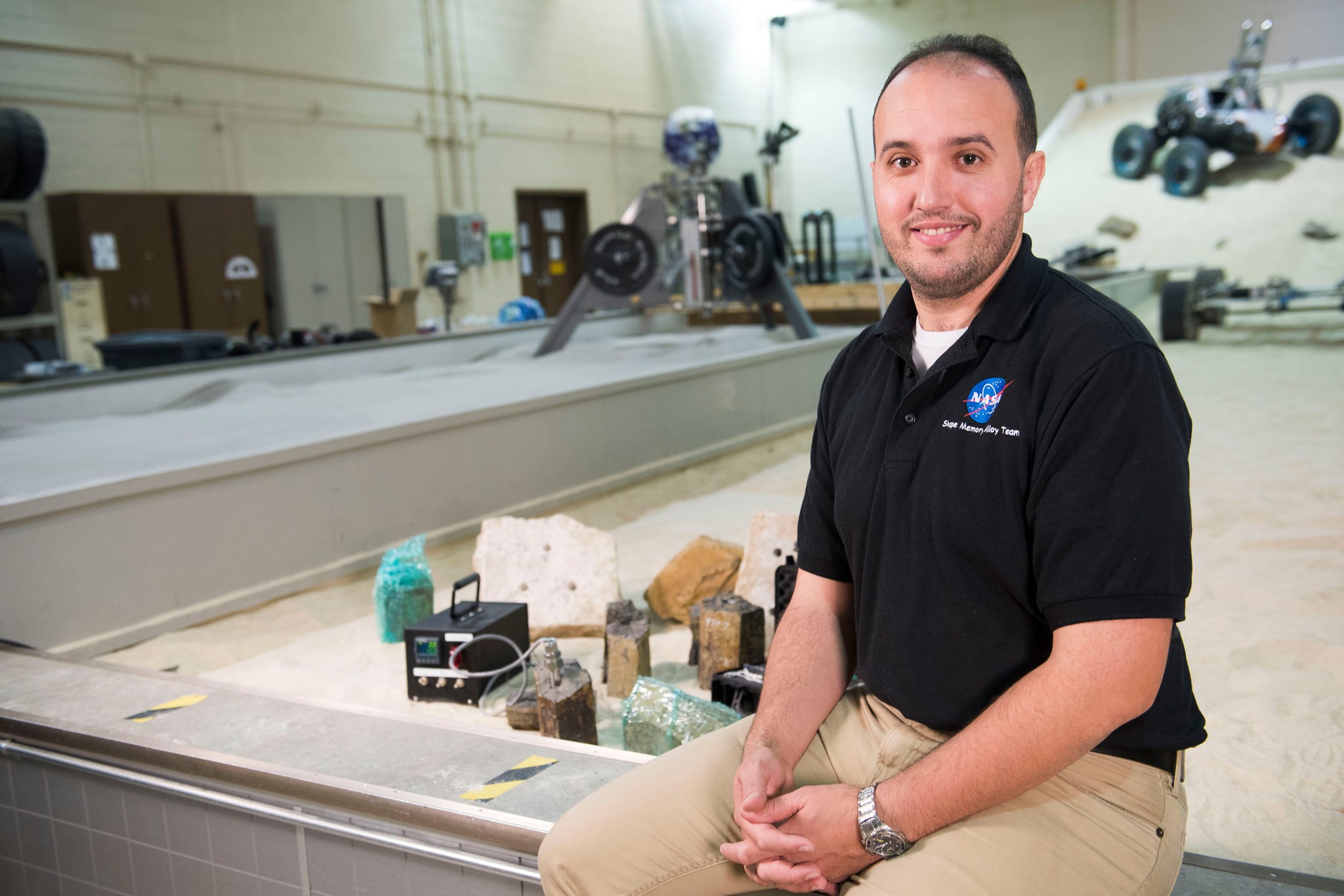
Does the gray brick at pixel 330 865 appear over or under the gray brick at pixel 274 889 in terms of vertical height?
over

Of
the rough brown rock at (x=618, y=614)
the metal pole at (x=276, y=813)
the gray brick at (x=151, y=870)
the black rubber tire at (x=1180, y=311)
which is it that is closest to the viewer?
the metal pole at (x=276, y=813)

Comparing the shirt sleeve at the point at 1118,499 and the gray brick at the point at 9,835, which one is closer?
the shirt sleeve at the point at 1118,499

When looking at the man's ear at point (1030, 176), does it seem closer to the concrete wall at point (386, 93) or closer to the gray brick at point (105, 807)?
the gray brick at point (105, 807)

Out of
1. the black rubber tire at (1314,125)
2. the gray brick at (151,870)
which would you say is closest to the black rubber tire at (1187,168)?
the black rubber tire at (1314,125)

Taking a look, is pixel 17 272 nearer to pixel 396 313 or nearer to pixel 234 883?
pixel 396 313

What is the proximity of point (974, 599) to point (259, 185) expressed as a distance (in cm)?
972

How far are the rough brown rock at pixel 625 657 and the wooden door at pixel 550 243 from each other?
10.2 m

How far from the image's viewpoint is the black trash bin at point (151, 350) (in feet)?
20.7

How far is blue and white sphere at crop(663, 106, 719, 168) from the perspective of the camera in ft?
26.2

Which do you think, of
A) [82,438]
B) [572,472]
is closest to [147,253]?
[82,438]

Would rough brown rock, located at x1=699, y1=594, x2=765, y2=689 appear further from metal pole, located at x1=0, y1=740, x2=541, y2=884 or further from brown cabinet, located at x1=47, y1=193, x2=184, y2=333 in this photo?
brown cabinet, located at x1=47, y1=193, x2=184, y2=333

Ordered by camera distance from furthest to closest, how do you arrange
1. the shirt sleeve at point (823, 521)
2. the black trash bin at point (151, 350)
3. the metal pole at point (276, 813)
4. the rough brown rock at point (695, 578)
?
1. the black trash bin at point (151, 350)
2. the rough brown rock at point (695, 578)
3. the metal pole at point (276, 813)
4. the shirt sleeve at point (823, 521)

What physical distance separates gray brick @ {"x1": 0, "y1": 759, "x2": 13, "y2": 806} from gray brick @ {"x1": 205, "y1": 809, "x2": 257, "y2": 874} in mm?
587

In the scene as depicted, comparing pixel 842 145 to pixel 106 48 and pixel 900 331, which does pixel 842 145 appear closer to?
pixel 106 48
